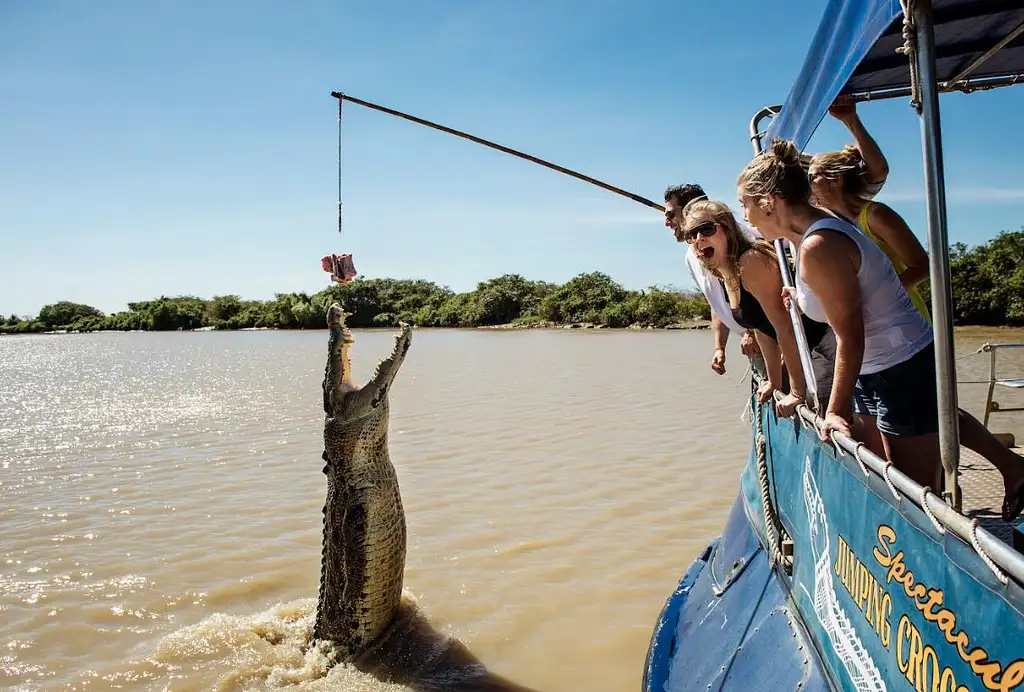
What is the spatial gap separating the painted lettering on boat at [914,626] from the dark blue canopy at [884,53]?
1.14m

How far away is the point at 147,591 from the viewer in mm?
4820

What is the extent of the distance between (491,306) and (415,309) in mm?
8436

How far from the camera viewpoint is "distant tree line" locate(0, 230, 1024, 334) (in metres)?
21.0

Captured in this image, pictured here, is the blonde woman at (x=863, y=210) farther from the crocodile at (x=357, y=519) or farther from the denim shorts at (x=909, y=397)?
the crocodile at (x=357, y=519)

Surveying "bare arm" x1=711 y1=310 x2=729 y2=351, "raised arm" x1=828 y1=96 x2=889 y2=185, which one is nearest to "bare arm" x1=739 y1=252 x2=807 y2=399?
"raised arm" x1=828 y1=96 x2=889 y2=185

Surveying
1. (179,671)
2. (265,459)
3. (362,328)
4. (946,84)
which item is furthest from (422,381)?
(362,328)

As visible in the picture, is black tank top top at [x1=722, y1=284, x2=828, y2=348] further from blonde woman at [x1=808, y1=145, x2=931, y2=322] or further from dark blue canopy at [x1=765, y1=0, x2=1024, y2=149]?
dark blue canopy at [x1=765, y1=0, x2=1024, y2=149]

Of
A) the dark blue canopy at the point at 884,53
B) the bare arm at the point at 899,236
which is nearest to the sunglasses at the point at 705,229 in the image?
the dark blue canopy at the point at 884,53

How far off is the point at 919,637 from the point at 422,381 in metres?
14.8

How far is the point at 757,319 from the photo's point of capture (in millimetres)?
2916

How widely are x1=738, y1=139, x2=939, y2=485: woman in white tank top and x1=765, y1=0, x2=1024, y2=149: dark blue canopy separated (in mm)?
200

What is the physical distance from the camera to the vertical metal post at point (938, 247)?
144cm

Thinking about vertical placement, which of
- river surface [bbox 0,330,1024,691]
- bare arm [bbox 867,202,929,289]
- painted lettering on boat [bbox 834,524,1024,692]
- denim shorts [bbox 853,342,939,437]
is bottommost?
river surface [bbox 0,330,1024,691]

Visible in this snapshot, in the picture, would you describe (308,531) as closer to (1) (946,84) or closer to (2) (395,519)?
(2) (395,519)
